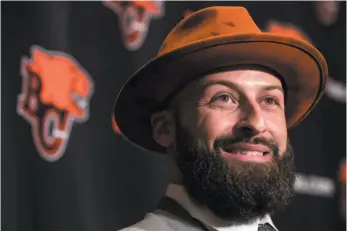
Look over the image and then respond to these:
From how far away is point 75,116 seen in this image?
4.48 feet

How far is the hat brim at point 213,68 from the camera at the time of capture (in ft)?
3.07

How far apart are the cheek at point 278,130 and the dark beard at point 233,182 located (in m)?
0.01

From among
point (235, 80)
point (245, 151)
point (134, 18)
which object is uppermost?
point (134, 18)

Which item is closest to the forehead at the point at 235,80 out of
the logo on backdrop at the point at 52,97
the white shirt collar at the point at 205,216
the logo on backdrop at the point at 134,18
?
the white shirt collar at the point at 205,216

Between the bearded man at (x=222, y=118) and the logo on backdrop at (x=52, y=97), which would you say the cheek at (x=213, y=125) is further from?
the logo on backdrop at (x=52, y=97)

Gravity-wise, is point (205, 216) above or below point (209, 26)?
below

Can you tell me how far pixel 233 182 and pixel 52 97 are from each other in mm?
565

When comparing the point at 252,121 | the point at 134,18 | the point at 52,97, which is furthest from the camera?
the point at 134,18


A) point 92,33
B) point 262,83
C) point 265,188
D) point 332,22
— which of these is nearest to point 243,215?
point 265,188

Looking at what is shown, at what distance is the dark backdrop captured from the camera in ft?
4.11

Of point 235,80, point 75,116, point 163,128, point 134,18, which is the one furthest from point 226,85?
point 134,18

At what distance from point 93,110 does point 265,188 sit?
585mm

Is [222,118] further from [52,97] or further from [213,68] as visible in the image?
[52,97]

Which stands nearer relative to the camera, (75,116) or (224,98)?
(224,98)
